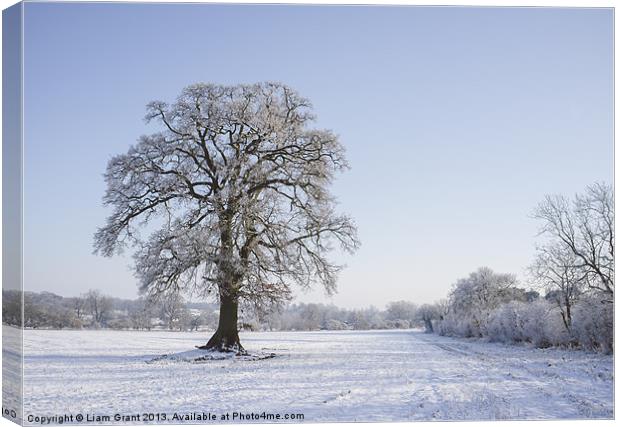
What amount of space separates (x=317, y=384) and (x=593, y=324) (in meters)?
11.1

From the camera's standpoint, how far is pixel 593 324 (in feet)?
60.4

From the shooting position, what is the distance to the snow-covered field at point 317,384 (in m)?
10.0

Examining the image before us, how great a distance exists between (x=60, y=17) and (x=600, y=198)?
11.2m

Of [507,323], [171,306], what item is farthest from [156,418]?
[507,323]

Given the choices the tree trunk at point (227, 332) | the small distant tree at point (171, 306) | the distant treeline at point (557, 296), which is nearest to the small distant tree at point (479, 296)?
→ the distant treeline at point (557, 296)

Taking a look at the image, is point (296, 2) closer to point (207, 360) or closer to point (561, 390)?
point (561, 390)

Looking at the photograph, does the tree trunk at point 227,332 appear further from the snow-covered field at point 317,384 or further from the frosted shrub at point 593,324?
the frosted shrub at point 593,324

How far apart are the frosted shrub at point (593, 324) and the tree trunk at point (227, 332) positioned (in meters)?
10.8

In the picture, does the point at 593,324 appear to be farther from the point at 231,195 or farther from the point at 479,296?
the point at 231,195

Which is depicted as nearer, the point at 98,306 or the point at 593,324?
the point at 98,306

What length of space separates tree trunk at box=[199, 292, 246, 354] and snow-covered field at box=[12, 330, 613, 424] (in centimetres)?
104

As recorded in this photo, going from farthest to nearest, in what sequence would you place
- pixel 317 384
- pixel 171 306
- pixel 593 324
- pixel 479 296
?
pixel 479 296 → pixel 593 324 → pixel 171 306 → pixel 317 384

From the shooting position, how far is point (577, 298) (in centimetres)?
1911

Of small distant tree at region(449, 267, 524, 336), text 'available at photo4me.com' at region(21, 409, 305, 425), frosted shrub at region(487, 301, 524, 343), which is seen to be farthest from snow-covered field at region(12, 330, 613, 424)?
frosted shrub at region(487, 301, 524, 343)
